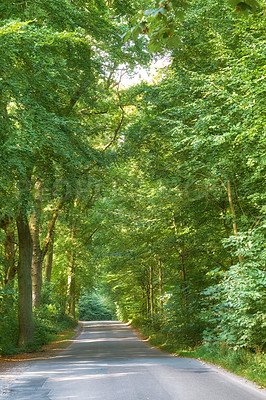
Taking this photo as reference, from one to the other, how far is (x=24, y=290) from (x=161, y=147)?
7906 millimetres

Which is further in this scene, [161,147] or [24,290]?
[161,147]

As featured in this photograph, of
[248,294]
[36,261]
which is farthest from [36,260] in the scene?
[248,294]

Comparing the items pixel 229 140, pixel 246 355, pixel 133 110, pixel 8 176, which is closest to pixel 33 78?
pixel 8 176

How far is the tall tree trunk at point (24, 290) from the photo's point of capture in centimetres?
1495

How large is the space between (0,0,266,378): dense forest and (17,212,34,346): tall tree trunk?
4 cm

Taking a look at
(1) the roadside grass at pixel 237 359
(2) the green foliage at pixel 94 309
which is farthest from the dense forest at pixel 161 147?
(2) the green foliage at pixel 94 309

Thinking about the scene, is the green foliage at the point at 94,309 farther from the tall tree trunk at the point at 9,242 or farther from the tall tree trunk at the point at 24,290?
the tall tree trunk at the point at 24,290

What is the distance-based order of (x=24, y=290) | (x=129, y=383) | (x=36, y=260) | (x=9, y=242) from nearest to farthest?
1. (x=129, y=383)
2. (x=24, y=290)
3. (x=9, y=242)
4. (x=36, y=260)

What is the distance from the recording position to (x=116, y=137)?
71.3 feet

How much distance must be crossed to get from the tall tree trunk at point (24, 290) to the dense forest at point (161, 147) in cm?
4

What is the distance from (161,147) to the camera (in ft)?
53.7

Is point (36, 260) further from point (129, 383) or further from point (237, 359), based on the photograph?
point (129, 383)

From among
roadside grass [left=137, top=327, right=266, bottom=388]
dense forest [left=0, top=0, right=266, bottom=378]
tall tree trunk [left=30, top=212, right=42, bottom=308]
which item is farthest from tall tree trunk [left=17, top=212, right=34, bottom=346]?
roadside grass [left=137, top=327, right=266, bottom=388]

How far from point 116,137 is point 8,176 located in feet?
40.8
